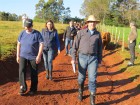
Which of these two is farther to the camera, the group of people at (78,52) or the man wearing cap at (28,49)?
the man wearing cap at (28,49)

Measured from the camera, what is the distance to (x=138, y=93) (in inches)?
371

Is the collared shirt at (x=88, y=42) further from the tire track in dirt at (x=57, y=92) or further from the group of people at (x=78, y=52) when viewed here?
the tire track in dirt at (x=57, y=92)

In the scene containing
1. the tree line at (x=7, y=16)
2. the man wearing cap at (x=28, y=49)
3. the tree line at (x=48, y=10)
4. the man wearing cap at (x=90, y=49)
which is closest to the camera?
the man wearing cap at (x=90, y=49)

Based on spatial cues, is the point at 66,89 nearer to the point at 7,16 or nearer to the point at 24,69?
the point at 24,69

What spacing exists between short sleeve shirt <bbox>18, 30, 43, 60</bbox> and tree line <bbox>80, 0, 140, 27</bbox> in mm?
63802

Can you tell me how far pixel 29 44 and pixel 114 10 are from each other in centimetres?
8041

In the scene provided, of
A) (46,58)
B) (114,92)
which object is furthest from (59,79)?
(114,92)

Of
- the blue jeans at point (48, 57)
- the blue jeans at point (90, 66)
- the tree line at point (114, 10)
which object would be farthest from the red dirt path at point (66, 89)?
the tree line at point (114, 10)

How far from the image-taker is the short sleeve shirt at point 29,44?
8133mm

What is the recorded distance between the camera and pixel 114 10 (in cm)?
8656

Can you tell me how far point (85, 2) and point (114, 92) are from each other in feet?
240

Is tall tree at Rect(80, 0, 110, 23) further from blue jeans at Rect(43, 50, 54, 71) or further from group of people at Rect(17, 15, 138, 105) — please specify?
group of people at Rect(17, 15, 138, 105)

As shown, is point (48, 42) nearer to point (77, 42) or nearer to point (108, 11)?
point (77, 42)

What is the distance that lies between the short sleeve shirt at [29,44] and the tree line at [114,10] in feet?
209
